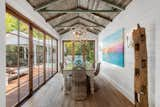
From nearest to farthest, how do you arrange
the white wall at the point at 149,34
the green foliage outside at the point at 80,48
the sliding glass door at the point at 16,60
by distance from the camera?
the white wall at the point at 149,34, the sliding glass door at the point at 16,60, the green foliage outside at the point at 80,48

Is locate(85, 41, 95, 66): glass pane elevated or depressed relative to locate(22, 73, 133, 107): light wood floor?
elevated

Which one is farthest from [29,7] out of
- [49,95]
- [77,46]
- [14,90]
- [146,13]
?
[77,46]

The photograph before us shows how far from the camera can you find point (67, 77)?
19.1 feet

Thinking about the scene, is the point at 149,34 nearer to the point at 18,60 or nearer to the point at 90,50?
the point at 18,60

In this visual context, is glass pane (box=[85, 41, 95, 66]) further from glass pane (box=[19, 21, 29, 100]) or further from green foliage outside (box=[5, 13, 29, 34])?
green foliage outside (box=[5, 13, 29, 34])

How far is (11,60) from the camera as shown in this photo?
3.96 meters

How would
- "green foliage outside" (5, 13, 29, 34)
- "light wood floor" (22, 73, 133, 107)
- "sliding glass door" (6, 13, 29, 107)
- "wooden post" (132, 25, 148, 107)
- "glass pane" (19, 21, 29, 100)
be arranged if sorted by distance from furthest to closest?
"glass pane" (19, 21, 29, 100), "light wood floor" (22, 73, 133, 107), "sliding glass door" (6, 13, 29, 107), "green foliage outside" (5, 13, 29, 34), "wooden post" (132, 25, 148, 107)

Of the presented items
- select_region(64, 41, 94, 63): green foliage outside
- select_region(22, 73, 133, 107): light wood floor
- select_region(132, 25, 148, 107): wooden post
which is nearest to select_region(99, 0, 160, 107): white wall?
select_region(132, 25, 148, 107): wooden post

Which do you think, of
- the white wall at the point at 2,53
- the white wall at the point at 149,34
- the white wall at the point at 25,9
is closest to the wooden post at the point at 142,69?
the white wall at the point at 149,34

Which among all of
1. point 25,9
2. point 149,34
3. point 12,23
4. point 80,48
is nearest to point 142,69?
point 149,34

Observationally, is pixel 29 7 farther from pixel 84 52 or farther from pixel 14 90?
pixel 84 52

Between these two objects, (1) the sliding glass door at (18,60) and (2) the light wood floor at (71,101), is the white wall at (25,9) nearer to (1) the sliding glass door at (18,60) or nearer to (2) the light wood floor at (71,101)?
(1) the sliding glass door at (18,60)

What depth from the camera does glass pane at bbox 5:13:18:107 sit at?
378cm

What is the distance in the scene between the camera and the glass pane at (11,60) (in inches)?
149
